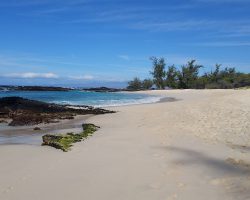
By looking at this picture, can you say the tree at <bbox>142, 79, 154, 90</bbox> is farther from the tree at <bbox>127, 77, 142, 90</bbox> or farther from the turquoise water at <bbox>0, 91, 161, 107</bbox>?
the turquoise water at <bbox>0, 91, 161, 107</bbox>

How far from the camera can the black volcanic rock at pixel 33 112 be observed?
18.6 m

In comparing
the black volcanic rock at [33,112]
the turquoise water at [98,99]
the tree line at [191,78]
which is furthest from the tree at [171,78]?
the black volcanic rock at [33,112]

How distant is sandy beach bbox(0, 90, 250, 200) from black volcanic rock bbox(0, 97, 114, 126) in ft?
19.5

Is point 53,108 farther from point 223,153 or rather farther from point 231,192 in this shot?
point 231,192

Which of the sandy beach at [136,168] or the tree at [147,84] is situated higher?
the tree at [147,84]

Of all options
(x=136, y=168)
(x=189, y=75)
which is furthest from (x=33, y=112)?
(x=189, y=75)

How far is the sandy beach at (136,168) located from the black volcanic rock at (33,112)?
5.94 meters

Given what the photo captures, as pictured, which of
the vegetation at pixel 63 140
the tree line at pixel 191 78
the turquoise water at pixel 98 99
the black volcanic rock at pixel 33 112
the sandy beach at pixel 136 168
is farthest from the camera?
the tree line at pixel 191 78

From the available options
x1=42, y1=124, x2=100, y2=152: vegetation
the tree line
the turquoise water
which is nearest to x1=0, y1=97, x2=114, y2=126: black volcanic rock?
x1=42, y1=124, x2=100, y2=152: vegetation

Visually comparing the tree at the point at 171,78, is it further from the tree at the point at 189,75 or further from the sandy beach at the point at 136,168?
the sandy beach at the point at 136,168

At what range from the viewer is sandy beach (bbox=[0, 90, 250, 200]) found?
271 inches

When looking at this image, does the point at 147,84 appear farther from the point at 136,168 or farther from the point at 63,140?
the point at 136,168

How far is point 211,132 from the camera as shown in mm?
13352

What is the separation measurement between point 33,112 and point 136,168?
15.0 meters
